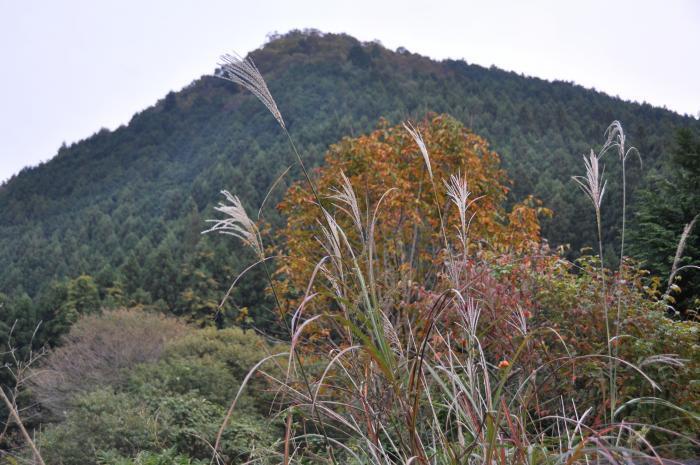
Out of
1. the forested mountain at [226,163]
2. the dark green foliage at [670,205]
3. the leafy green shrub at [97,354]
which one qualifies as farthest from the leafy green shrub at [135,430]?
the dark green foliage at [670,205]

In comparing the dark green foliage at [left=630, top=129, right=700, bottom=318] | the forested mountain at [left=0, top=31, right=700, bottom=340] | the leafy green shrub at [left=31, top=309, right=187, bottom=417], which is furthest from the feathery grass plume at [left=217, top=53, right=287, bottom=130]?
the dark green foliage at [left=630, top=129, right=700, bottom=318]

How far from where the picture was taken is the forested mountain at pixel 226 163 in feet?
75.1

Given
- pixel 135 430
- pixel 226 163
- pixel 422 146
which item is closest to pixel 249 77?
pixel 422 146

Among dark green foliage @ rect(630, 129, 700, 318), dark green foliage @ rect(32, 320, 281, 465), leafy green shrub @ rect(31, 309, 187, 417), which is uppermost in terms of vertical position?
dark green foliage @ rect(630, 129, 700, 318)

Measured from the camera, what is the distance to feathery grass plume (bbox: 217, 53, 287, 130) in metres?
1.33

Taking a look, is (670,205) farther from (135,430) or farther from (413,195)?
(135,430)

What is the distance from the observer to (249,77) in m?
1.37

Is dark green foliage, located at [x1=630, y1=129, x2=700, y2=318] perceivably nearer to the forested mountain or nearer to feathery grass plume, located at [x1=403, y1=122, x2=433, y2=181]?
the forested mountain

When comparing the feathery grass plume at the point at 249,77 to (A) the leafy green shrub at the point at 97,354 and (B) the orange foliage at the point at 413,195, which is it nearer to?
(B) the orange foliage at the point at 413,195

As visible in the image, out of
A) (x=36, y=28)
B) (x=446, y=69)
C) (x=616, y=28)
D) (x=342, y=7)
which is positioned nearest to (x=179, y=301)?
(x=342, y=7)

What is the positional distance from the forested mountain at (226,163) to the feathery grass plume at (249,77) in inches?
425

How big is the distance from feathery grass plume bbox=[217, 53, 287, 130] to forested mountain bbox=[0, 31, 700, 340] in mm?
10802

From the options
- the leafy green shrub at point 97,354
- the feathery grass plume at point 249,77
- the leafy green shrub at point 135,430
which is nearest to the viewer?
the feathery grass plume at point 249,77

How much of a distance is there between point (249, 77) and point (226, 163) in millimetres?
44809
